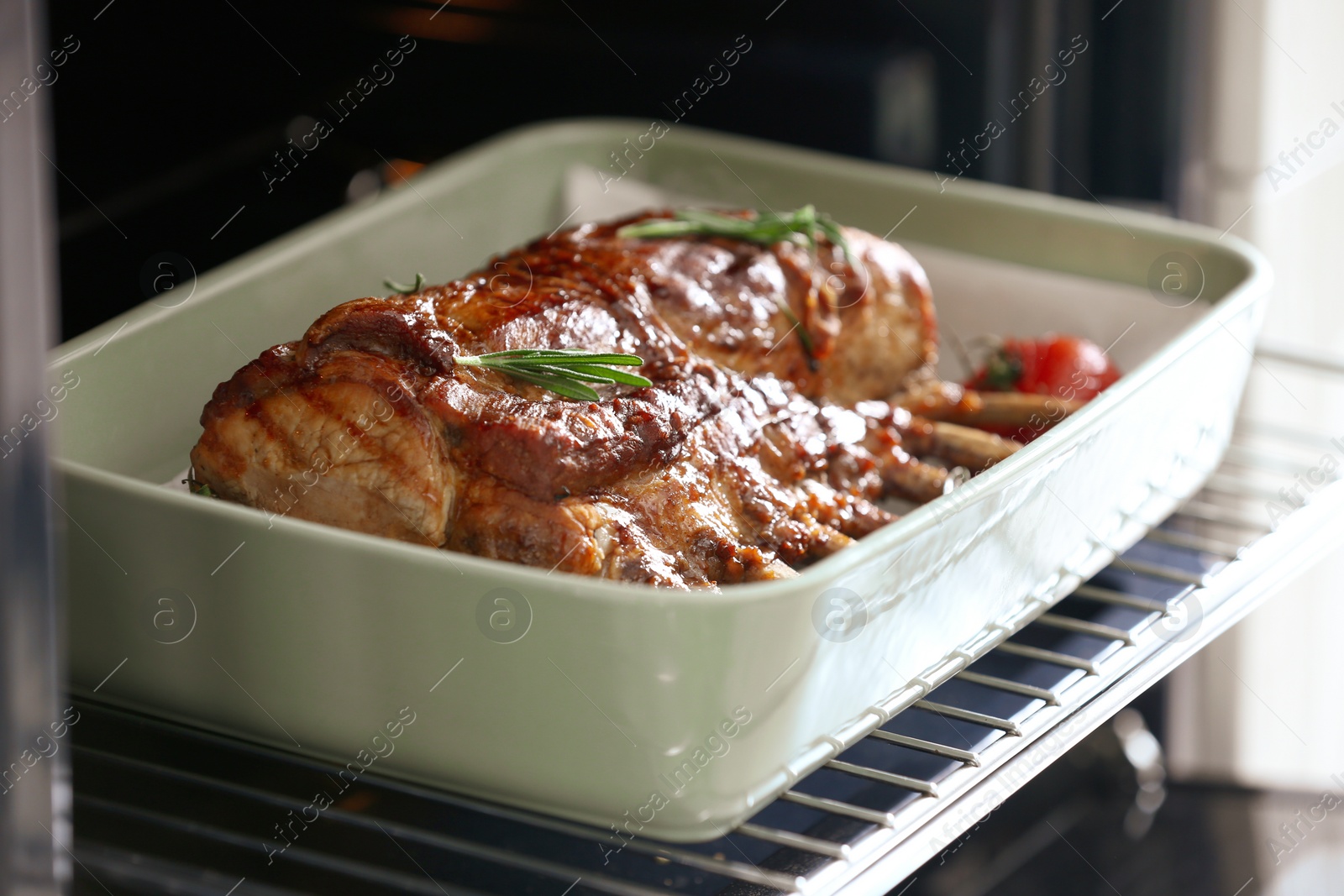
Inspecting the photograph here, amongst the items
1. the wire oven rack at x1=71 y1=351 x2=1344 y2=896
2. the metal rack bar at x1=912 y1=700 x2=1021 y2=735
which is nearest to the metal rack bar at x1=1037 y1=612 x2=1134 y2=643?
the wire oven rack at x1=71 y1=351 x2=1344 y2=896

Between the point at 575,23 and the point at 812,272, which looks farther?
the point at 575,23

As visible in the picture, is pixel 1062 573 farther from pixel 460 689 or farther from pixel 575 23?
pixel 575 23

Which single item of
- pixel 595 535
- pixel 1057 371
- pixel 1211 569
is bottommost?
pixel 1211 569

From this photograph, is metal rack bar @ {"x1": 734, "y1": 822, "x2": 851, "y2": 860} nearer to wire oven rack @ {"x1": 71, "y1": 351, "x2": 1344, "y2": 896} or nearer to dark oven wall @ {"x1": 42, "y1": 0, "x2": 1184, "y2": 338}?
wire oven rack @ {"x1": 71, "y1": 351, "x2": 1344, "y2": 896}

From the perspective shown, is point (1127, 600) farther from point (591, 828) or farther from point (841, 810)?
point (591, 828)

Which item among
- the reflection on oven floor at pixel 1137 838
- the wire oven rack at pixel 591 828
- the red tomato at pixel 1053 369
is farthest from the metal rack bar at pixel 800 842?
the reflection on oven floor at pixel 1137 838

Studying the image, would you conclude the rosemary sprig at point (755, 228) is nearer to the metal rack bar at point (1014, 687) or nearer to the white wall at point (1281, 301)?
the metal rack bar at point (1014, 687)

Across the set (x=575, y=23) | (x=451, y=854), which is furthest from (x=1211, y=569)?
(x=575, y=23)
